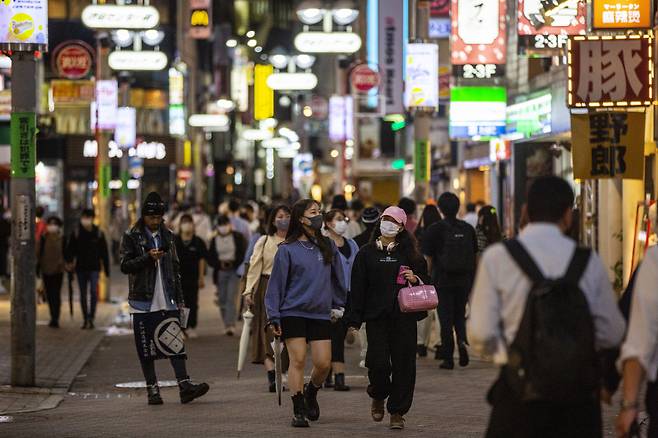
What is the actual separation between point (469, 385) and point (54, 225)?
11.2 m

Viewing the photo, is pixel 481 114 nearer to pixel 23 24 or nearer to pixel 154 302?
pixel 23 24

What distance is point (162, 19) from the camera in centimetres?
6550

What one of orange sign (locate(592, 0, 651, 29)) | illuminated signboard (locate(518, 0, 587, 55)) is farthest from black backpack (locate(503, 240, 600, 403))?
illuminated signboard (locate(518, 0, 587, 55))

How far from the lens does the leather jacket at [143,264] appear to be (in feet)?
45.8

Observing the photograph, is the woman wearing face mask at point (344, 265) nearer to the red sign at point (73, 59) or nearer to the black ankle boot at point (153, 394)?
the black ankle boot at point (153, 394)

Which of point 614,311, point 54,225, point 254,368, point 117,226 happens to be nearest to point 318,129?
point 117,226

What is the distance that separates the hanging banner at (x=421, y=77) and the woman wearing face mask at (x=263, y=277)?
12.4 m

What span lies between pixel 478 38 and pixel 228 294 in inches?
310

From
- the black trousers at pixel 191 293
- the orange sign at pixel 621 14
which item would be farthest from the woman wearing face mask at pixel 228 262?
the orange sign at pixel 621 14

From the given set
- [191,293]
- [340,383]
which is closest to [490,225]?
[191,293]

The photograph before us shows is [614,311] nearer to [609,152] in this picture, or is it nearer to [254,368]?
[609,152]

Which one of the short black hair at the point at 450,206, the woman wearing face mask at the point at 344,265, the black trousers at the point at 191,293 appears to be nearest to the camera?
the woman wearing face mask at the point at 344,265

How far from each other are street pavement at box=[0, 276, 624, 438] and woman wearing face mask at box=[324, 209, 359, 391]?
8.7 inches

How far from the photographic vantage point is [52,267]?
23938 mm
